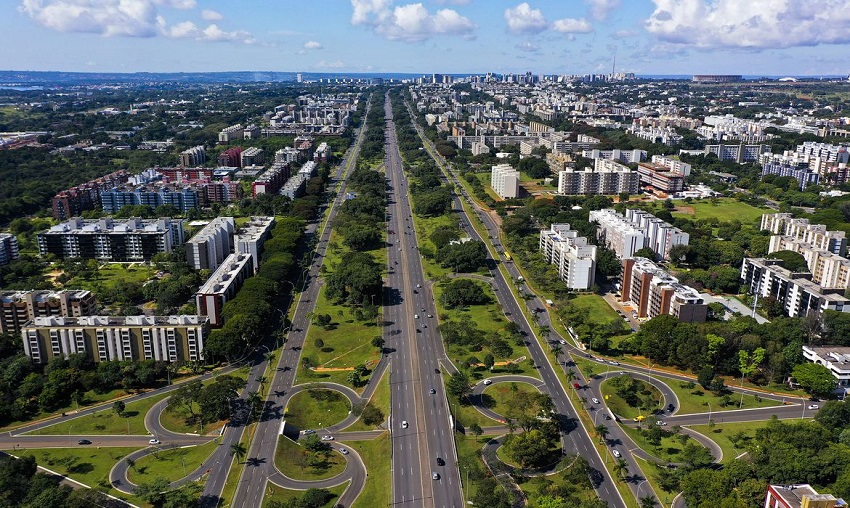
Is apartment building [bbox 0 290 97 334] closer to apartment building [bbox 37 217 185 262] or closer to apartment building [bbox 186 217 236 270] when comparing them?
apartment building [bbox 186 217 236 270]

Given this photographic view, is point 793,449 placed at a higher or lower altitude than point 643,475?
higher

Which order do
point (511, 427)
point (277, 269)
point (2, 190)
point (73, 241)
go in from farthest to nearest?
point (2, 190), point (73, 241), point (277, 269), point (511, 427)

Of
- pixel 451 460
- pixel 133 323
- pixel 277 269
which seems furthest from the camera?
pixel 277 269

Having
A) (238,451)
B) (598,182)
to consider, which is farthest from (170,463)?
(598,182)

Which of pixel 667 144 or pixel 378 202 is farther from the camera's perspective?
pixel 667 144

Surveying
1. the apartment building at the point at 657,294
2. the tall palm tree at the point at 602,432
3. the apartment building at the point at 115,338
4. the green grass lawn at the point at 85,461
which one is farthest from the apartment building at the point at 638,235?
the green grass lawn at the point at 85,461

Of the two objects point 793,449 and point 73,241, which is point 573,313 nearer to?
point 793,449

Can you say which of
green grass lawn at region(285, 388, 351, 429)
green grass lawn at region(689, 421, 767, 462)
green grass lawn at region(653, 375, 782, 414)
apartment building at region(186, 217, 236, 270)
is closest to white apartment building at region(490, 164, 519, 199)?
apartment building at region(186, 217, 236, 270)

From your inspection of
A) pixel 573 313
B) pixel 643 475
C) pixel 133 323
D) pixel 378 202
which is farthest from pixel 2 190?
pixel 643 475

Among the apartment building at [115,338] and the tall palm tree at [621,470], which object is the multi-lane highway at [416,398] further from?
the apartment building at [115,338]
